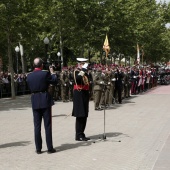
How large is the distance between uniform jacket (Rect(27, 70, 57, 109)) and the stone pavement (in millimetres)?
956

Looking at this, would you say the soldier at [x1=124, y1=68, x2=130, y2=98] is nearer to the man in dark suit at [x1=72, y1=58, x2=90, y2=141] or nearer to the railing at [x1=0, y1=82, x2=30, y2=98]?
the railing at [x1=0, y1=82, x2=30, y2=98]

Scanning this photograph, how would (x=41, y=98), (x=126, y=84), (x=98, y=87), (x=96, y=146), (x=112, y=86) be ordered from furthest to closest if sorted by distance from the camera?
(x=126, y=84) → (x=112, y=86) → (x=98, y=87) → (x=96, y=146) → (x=41, y=98)

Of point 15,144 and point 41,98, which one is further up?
point 41,98

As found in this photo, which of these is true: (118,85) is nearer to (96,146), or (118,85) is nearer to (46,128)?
(96,146)

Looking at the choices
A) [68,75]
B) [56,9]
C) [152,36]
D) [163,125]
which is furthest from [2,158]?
[152,36]

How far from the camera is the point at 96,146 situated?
8.24 m

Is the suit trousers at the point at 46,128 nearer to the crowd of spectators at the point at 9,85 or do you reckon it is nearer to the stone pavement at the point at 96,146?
the stone pavement at the point at 96,146

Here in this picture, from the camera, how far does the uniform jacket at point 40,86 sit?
7.65 m

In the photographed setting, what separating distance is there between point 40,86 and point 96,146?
1.74 metres

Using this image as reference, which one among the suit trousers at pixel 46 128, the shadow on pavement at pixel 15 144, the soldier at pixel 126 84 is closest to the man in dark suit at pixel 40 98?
the suit trousers at pixel 46 128

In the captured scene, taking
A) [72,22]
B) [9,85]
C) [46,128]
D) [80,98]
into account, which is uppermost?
[72,22]

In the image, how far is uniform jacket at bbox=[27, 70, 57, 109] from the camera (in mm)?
7648

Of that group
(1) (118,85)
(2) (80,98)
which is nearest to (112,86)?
(1) (118,85)

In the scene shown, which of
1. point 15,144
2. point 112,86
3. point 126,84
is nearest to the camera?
point 15,144
